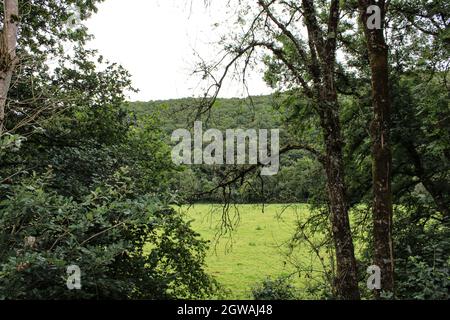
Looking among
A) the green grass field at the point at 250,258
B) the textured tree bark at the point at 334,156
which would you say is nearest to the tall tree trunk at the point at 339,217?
the textured tree bark at the point at 334,156

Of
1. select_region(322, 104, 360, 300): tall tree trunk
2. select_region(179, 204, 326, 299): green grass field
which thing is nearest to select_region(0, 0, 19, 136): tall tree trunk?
select_region(322, 104, 360, 300): tall tree trunk

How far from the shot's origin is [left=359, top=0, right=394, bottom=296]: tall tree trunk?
4.56m

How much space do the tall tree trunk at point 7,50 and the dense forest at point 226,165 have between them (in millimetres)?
15

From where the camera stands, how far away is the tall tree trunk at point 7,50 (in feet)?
13.0

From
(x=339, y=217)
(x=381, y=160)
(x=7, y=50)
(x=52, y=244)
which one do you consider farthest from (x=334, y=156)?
(x=7, y=50)

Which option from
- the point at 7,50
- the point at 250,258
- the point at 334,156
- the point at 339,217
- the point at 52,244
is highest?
the point at 7,50

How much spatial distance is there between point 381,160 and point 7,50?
165 inches

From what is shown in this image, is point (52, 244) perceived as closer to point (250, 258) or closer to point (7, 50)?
point (7, 50)

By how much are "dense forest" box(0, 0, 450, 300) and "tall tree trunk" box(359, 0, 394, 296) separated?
0.05ft

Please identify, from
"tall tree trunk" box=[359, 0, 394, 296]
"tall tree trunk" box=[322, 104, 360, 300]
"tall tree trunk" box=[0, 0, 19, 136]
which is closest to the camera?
"tall tree trunk" box=[0, 0, 19, 136]

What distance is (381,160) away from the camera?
15.2 feet

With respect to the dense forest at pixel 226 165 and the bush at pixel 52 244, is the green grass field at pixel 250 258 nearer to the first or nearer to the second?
the dense forest at pixel 226 165

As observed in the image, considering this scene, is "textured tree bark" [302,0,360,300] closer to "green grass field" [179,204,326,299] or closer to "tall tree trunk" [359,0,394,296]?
"tall tree trunk" [359,0,394,296]

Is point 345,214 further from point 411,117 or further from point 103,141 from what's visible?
point 103,141
